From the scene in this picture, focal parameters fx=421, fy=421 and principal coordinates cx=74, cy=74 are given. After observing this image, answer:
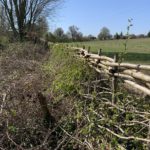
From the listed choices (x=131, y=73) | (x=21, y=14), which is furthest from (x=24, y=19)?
(x=131, y=73)

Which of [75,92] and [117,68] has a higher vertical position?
[117,68]

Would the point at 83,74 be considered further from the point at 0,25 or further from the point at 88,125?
the point at 0,25

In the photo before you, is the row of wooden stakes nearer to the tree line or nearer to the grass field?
the grass field

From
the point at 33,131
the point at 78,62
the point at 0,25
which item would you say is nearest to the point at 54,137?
the point at 33,131

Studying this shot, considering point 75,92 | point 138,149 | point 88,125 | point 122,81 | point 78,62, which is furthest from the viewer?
point 78,62

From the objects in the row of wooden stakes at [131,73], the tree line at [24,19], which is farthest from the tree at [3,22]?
the row of wooden stakes at [131,73]

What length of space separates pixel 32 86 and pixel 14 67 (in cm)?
407

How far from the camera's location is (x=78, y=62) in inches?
334

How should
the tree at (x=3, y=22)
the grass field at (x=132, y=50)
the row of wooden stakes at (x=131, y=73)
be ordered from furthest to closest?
the tree at (x=3, y=22) → the grass field at (x=132, y=50) → the row of wooden stakes at (x=131, y=73)

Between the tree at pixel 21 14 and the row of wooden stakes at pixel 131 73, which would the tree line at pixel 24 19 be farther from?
the row of wooden stakes at pixel 131 73

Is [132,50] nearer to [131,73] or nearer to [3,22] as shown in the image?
[3,22]

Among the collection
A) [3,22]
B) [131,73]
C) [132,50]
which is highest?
[131,73]

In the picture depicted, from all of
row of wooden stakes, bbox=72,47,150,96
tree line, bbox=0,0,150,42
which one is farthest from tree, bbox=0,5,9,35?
row of wooden stakes, bbox=72,47,150,96

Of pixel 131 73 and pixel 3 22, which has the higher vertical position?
pixel 131 73
